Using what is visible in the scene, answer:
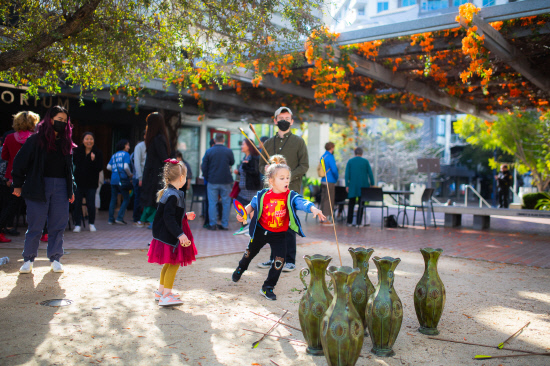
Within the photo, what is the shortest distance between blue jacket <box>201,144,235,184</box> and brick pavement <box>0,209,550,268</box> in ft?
3.44

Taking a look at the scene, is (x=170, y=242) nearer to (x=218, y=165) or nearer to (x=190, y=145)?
(x=218, y=165)

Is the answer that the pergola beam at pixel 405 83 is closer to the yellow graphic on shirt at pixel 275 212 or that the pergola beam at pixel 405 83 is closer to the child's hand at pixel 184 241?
the yellow graphic on shirt at pixel 275 212

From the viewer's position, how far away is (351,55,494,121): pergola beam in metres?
9.51

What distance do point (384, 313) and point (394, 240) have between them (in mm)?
5877

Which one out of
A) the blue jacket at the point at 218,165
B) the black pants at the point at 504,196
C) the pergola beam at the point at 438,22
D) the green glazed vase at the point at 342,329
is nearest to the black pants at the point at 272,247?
the green glazed vase at the point at 342,329

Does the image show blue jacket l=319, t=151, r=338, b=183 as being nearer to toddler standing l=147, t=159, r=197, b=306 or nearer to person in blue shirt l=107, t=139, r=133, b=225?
person in blue shirt l=107, t=139, r=133, b=225

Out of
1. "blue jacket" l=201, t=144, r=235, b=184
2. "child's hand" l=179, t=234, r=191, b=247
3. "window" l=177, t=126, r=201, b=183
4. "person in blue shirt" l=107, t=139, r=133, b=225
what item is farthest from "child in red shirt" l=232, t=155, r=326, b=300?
"window" l=177, t=126, r=201, b=183

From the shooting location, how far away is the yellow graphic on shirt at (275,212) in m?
3.99

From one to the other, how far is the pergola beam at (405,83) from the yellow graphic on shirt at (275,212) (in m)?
5.89

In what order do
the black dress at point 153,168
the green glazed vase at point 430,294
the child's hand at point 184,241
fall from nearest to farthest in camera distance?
1. the green glazed vase at point 430,294
2. the child's hand at point 184,241
3. the black dress at point 153,168

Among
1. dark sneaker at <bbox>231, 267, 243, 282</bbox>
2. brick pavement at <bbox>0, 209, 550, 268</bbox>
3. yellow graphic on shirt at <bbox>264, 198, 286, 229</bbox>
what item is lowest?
brick pavement at <bbox>0, 209, 550, 268</bbox>

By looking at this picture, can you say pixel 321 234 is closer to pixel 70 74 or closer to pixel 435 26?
pixel 435 26

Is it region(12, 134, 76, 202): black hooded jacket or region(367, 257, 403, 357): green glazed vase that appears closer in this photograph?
region(367, 257, 403, 357): green glazed vase

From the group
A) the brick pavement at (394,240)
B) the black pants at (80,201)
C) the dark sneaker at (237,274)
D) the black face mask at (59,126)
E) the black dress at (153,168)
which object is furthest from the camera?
the black pants at (80,201)
